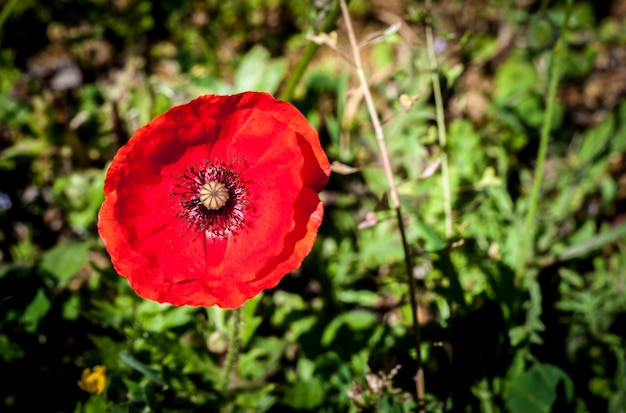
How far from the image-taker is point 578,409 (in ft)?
7.33

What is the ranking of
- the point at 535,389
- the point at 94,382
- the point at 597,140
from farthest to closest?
the point at 597,140 < the point at 535,389 < the point at 94,382

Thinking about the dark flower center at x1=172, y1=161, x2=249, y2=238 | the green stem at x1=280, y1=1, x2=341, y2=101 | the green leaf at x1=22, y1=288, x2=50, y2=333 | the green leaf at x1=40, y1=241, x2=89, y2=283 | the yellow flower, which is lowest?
the yellow flower

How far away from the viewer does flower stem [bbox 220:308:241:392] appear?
1786 mm

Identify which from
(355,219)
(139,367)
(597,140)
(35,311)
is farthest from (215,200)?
(597,140)

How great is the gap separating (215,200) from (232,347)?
0.55 m

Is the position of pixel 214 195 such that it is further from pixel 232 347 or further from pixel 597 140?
pixel 597 140

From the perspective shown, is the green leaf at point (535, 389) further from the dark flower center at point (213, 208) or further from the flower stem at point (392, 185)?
the dark flower center at point (213, 208)

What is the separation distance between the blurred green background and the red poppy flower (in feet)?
0.89

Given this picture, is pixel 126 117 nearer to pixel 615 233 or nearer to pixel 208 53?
pixel 208 53

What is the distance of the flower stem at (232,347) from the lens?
1786 millimetres

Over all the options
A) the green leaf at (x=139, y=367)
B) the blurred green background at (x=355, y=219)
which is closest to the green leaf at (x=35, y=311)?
the blurred green background at (x=355, y=219)

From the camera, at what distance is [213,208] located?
6.09 ft

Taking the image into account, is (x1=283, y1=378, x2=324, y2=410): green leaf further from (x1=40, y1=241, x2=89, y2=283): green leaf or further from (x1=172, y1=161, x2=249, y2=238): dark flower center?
(x1=40, y1=241, x2=89, y2=283): green leaf

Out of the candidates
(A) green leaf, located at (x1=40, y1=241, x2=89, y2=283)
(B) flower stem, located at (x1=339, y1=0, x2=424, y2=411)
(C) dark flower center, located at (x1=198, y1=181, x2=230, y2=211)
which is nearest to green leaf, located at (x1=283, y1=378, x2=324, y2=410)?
(B) flower stem, located at (x1=339, y1=0, x2=424, y2=411)
